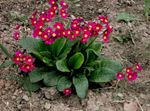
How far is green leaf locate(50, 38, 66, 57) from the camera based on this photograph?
375 cm

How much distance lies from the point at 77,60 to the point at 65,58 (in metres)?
0.13

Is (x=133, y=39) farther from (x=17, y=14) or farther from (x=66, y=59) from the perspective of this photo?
(x=17, y=14)

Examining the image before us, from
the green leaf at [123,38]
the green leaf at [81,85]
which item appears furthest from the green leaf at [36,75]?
the green leaf at [123,38]

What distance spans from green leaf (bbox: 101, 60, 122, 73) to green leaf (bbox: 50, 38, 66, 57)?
1.41ft

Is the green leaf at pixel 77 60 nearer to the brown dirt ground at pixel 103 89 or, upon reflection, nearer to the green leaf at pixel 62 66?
the green leaf at pixel 62 66

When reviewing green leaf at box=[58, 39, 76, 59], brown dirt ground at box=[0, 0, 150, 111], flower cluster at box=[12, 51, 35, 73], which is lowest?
brown dirt ground at box=[0, 0, 150, 111]

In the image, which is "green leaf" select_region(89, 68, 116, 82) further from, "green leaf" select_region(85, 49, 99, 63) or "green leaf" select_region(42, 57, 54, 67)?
"green leaf" select_region(42, 57, 54, 67)

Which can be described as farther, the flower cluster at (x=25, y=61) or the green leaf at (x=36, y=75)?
the green leaf at (x=36, y=75)

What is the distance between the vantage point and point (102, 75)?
375 cm

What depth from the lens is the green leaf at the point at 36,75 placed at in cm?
368

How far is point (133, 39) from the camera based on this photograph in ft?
14.5

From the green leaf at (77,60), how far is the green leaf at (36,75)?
0.97 ft

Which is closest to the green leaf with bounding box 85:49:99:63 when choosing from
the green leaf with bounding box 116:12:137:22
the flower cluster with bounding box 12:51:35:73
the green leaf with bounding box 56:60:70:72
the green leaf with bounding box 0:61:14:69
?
the green leaf with bounding box 56:60:70:72

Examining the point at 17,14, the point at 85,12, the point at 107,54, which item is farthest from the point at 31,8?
the point at 107,54
